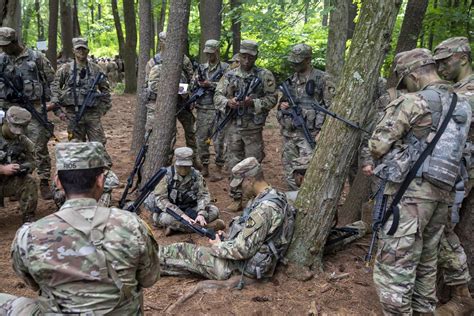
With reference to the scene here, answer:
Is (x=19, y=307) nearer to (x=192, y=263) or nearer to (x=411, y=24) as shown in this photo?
(x=192, y=263)

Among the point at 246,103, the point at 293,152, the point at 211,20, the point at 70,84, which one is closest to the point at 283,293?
the point at 293,152

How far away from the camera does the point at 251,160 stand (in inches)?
173

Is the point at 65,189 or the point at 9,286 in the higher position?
the point at 65,189

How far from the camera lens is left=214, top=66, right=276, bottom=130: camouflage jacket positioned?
693 centimetres

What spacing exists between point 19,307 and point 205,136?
5.60 metres

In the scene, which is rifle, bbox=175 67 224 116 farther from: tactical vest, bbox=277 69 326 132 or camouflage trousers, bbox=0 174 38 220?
camouflage trousers, bbox=0 174 38 220

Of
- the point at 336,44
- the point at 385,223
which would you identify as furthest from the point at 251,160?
the point at 336,44

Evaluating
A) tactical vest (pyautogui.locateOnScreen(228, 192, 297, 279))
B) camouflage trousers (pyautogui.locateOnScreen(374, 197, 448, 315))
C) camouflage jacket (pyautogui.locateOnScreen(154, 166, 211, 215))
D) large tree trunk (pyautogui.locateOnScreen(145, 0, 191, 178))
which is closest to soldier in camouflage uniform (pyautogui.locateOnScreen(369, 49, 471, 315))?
camouflage trousers (pyautogui.locateOnScreen(374, 197, 448, 315))

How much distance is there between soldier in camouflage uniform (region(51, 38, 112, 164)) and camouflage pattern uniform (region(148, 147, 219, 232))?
2.37m

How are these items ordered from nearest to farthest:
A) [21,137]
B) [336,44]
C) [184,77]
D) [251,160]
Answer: [251,160]
[21,137]
[184,77]
[336,44]

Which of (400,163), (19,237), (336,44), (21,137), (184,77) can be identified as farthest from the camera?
(336,44)

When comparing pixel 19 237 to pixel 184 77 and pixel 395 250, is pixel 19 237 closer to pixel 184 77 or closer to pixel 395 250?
pixel 395 250

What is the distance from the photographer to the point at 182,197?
5.95 metres

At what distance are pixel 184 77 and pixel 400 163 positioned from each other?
517 cm
